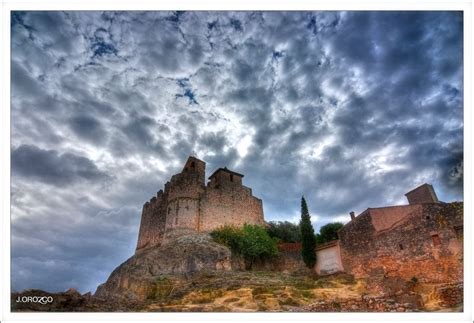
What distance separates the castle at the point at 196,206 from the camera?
18688mm

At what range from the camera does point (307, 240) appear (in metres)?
15.9

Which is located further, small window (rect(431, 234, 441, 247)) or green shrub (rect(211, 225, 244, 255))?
green shrub (rect(211, 225, 244, 255))

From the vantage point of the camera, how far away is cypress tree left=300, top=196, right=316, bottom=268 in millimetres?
15393

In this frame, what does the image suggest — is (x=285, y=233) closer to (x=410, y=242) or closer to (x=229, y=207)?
(x=229, y=207)

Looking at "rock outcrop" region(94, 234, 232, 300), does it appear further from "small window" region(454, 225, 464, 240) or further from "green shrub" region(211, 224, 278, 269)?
"small window" region(454, 225, 464, 240)

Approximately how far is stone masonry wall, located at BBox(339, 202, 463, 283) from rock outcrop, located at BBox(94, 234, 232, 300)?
22.3ft

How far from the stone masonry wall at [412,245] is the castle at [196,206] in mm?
9731

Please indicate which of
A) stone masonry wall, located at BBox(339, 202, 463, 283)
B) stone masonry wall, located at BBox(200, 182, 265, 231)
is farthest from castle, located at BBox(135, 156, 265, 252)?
stone masonry wall, located at BBox(339, 202, 463, 283)

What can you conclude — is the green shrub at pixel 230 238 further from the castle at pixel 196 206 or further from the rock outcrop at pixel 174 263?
the castle at pixel 196 206

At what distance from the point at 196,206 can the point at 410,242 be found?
41.2 ft
